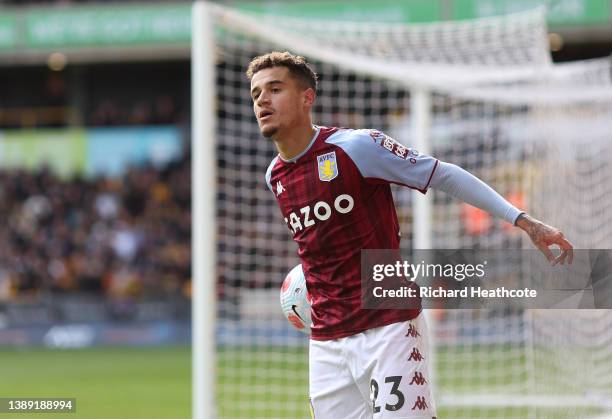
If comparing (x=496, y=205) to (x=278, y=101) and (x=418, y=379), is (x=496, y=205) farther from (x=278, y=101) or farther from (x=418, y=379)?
(x=278, y=101)

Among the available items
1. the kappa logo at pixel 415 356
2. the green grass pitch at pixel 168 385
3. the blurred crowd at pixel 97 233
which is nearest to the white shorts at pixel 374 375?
the kappa logo at pixel 415 356

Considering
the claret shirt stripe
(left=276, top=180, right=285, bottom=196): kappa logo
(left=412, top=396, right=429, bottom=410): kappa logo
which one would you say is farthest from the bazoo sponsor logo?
(left=412, top=396, right=429, bottom=410): kappa logo

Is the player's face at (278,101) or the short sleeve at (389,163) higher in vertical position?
the player's face at (278,101)

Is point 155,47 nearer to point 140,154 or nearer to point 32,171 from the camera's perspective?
point 140,154

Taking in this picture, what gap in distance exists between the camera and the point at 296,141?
13.9 ft

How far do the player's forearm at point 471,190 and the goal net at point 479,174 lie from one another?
2.24 m

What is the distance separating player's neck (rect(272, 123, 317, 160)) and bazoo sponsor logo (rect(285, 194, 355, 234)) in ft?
0.75

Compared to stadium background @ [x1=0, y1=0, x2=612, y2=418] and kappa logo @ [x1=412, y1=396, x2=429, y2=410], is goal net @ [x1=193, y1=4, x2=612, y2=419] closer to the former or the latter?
kappa logo @ [x1=412, y1=396, x2=429, y2=410]

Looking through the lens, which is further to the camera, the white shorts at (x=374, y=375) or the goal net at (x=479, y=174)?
the goal net at (x=479, y=174)

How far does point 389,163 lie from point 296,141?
15.0 inches

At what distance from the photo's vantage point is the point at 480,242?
1144cm

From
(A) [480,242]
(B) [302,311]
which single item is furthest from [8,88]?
(B) [302,311]

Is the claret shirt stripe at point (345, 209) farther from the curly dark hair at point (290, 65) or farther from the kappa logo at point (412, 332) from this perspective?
the curly dark hair at point (290, 65)

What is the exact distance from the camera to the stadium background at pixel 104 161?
18.2m
